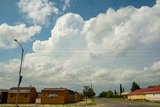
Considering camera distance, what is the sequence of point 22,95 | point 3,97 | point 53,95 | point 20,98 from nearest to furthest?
point 53,95 < point 20,98 < point 22,95 < point 3,97

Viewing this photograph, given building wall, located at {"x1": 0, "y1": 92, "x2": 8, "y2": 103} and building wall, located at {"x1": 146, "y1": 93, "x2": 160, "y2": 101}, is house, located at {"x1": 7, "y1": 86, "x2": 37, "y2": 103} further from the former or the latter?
building wall, located at {"x1": 146, "y1": 93, "x2": 160, "y2": 101}

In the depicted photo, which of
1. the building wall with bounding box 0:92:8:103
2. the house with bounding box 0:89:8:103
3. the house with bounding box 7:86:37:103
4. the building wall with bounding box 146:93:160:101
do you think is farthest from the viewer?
the building wall with bounding box 146:93:160:101

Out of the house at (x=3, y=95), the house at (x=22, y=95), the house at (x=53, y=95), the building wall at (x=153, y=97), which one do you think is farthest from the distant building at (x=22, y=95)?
the building wall at (x=153, y=97)

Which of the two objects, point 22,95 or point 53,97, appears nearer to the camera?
point 53,97

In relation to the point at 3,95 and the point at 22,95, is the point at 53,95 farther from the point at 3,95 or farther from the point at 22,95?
the point at 3,95

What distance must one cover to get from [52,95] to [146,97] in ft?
132

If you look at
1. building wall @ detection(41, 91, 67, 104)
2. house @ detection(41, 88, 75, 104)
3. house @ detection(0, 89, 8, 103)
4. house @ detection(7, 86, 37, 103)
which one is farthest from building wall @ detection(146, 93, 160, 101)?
house @ detection(0, 89, 8, 103)

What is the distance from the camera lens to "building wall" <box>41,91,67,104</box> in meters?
63.5

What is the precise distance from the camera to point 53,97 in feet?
210

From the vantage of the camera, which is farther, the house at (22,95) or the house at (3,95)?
the house at (3,95)

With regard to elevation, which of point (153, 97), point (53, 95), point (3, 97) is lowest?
point (3, 97)

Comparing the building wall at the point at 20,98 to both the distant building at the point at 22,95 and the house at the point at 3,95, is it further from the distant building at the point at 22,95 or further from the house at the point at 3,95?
the house at the point at 3,95

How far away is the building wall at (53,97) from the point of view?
63.5 m

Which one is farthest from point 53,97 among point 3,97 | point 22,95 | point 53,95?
Result: point 3,97
